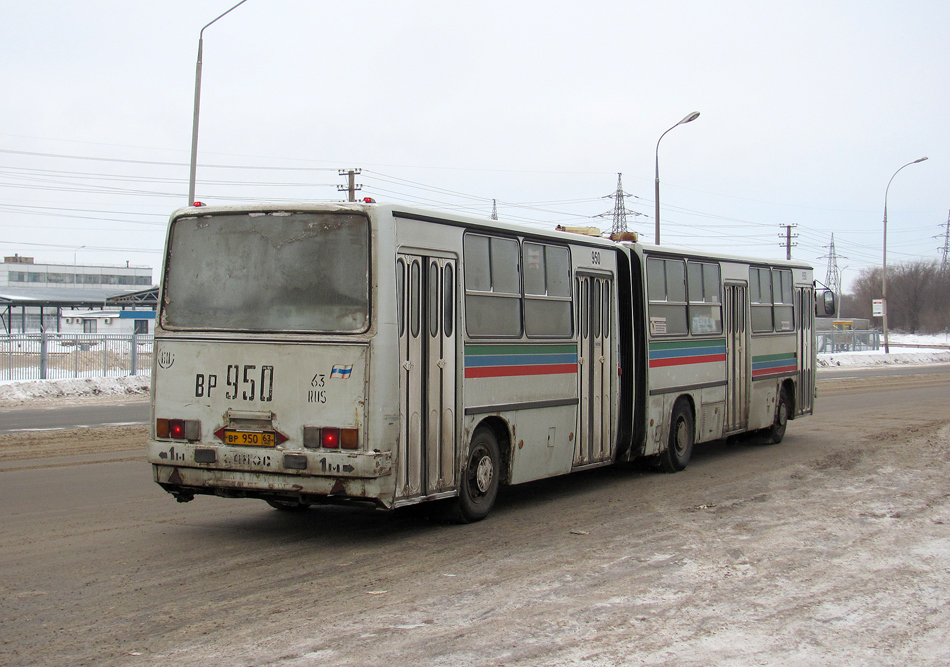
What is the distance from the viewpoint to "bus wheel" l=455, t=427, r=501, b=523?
930 cm

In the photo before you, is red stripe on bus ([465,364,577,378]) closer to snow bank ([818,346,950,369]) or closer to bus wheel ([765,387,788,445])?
bus wheel ([765,387,788,445])

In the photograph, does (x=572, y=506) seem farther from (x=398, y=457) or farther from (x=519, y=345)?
(x=398, y=457)

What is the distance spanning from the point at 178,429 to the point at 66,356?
22.3 meters

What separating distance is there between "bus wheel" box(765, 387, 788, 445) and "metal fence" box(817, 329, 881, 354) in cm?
3901

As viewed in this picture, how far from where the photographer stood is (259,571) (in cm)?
745

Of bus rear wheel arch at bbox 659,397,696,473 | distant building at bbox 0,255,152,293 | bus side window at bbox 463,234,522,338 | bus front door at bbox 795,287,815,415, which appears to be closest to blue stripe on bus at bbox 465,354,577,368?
bus side window at bbox 463,234,522,338

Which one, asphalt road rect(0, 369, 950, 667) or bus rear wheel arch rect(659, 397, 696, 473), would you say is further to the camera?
bus rear wheel arch rect(659, 397, 696, 473)

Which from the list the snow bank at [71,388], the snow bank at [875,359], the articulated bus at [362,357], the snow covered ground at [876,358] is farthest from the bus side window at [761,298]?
the snow bank at [875,359]

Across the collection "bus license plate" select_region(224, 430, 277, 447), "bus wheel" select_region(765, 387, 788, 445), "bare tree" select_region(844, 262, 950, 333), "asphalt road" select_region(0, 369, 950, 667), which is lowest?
"asphalt road" select_region(0, 369, 950, 667)

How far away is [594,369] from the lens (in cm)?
1162

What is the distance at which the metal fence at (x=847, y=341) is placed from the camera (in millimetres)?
54969

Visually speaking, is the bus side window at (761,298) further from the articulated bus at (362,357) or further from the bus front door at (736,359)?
the articulated bus at (362,357)

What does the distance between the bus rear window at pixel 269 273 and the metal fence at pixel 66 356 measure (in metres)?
21.0

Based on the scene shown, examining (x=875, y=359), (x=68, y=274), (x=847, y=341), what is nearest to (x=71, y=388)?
(x=875, y=359)
